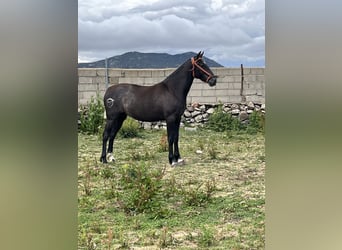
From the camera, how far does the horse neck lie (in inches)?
98.7

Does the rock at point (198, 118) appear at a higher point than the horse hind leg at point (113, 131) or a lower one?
higher

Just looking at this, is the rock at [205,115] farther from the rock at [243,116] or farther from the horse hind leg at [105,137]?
the horse hind leg at [105,137]

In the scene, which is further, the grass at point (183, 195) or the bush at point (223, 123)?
the bush at point (223, 123)

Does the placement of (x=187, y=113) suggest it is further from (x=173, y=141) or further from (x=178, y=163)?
(x=178, y=163)

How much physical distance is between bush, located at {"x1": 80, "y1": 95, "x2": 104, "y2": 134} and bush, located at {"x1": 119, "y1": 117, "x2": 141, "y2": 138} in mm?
135

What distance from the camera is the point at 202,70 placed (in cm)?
250

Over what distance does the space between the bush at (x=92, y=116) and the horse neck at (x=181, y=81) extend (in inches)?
16.5

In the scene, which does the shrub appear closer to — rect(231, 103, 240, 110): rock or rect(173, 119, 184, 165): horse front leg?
rect(173, 119, 184, 165): horse front leg

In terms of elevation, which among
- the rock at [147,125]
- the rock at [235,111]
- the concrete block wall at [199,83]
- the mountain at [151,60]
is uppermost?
the mountain at [151,60]

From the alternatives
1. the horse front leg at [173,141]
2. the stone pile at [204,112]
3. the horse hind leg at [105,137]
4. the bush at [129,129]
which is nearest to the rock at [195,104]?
the stone pile at [204,112]

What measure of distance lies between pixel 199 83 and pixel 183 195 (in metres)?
0.65

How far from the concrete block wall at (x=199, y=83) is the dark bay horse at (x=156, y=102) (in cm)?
4

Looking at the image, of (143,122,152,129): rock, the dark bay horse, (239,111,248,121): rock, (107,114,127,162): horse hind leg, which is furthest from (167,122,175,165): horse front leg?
(239,111,248,121): rock

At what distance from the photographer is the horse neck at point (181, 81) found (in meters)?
2.51
